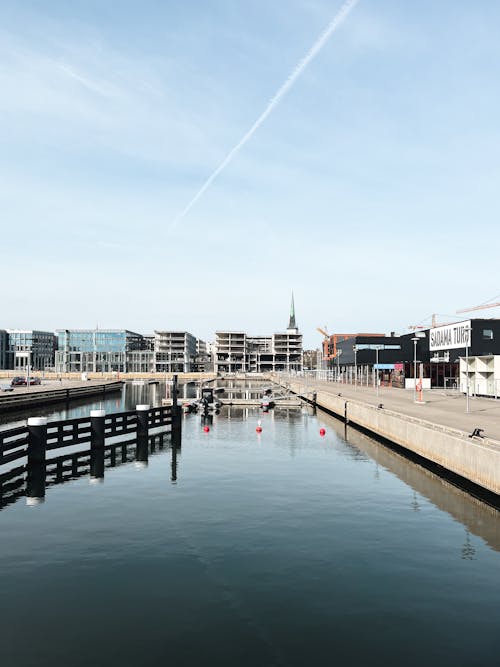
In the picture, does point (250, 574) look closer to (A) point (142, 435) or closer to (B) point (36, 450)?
(B) point (36, 450)

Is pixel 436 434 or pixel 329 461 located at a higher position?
pixel 436 434

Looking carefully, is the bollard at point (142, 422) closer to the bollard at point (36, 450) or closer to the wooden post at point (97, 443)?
the wooden post at point (97, 443)

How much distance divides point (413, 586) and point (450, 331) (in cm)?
9356

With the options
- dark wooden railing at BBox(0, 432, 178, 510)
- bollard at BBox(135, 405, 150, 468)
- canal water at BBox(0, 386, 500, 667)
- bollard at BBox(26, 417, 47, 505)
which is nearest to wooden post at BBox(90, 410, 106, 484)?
dark wooden railing at BBox(0, 432, 178, 510)

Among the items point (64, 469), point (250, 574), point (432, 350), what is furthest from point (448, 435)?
point (432, 350)

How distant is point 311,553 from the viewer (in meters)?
18.7

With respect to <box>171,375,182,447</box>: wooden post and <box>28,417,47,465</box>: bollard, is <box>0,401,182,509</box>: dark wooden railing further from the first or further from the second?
<box>171,375,182,447</box>: wooden post

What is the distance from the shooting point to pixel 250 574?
16750 millimetres

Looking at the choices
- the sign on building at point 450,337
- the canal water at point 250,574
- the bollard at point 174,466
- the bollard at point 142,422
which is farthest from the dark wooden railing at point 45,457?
the sign on building at point 450,337

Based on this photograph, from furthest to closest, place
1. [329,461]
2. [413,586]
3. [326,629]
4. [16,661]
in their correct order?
[329,461]
[413,586]
[326,629]
[16,661]

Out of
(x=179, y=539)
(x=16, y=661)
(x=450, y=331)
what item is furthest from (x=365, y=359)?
(x=16, y=661)

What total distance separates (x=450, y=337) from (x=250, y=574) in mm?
94376

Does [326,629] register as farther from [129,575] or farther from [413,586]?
[129,575]

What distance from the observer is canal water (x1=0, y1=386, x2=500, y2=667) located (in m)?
12.5
